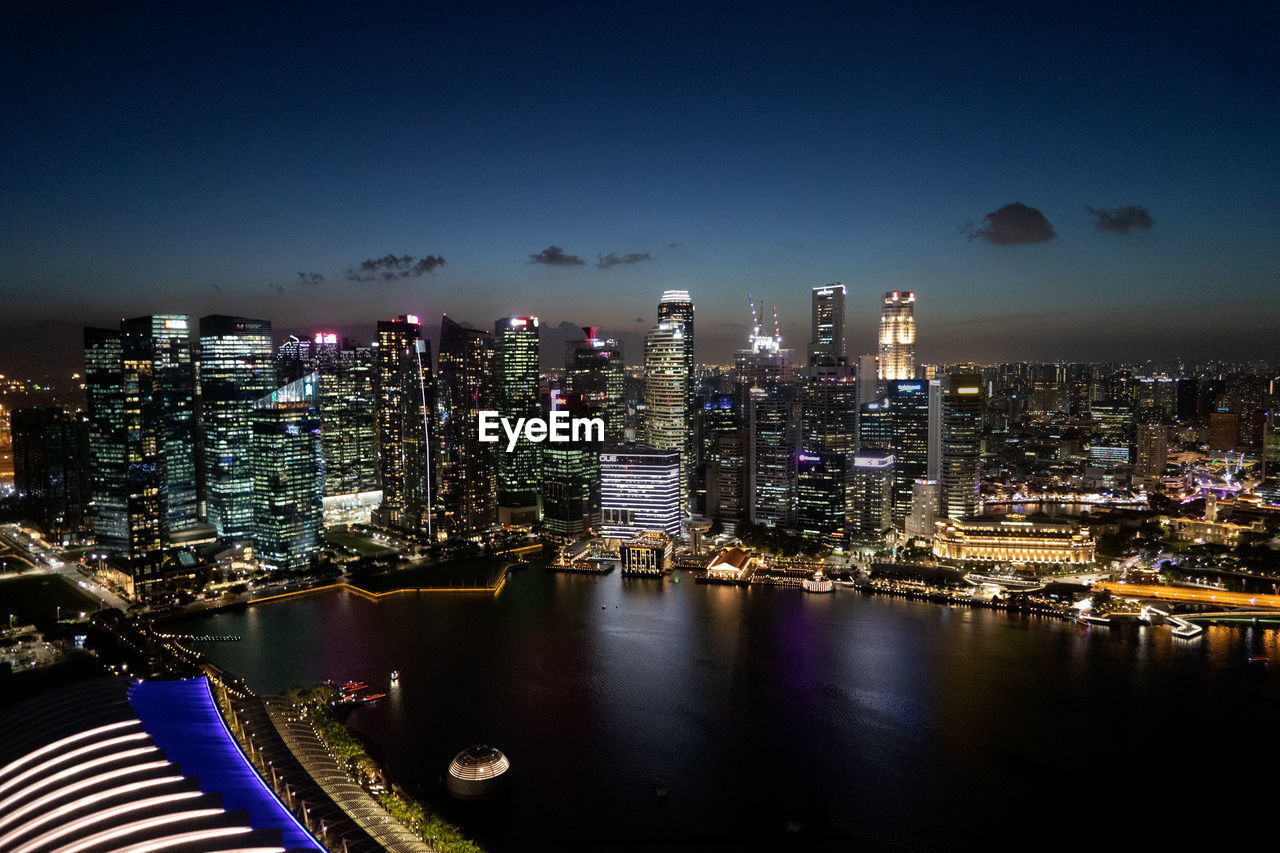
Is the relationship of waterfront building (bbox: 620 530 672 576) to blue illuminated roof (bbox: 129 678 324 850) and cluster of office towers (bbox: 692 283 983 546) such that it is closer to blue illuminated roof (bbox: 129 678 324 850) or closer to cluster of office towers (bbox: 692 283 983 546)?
cluster of office towers (bbox: 692 283 983 546)

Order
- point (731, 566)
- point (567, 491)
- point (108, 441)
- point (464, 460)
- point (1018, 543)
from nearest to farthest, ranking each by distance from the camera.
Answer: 1. point (108, 441)
2. point (731, 566)
3. point (1018, 543)
4. point (567, 491)
5. point (464, 460)

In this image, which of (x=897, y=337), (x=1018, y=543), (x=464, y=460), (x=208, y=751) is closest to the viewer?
(x=208, y=751)

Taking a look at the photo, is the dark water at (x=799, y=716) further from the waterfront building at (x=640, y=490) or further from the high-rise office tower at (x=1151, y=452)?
the high-rise office tower at (x=1151, y=452)

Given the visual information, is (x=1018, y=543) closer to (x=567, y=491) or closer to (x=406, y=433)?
(x=567, y=491)

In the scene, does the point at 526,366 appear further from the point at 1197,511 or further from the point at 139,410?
the point at 1197,511

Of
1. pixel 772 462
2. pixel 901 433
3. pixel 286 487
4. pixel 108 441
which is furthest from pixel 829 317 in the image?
pixel 108 441

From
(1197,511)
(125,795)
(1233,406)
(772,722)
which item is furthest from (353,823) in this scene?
(1233,406)

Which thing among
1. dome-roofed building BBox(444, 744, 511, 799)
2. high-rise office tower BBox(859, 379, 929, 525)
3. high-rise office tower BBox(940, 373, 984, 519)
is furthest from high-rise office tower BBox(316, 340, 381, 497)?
high-rise office tower BBox(940, 373, 984, 519)

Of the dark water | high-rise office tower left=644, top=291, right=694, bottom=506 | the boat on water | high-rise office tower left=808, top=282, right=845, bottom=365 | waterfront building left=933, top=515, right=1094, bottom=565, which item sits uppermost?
high-rise office tower left=808, top=282, right=845, bottom=365
